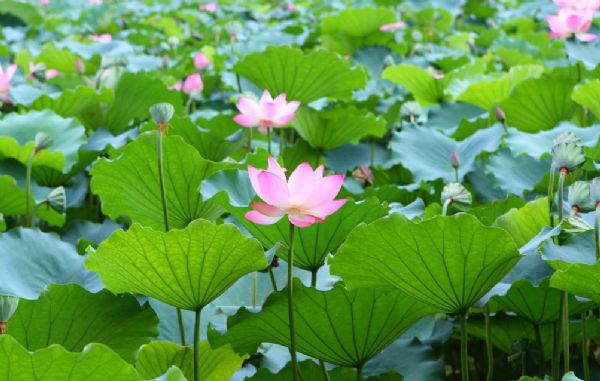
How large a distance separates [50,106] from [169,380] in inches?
49.7

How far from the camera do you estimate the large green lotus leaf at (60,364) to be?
709mm

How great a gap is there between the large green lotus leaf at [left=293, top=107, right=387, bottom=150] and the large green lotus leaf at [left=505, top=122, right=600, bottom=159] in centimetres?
29

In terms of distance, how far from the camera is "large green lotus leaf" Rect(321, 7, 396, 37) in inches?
115

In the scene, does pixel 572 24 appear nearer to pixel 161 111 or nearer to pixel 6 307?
pixel 161 111

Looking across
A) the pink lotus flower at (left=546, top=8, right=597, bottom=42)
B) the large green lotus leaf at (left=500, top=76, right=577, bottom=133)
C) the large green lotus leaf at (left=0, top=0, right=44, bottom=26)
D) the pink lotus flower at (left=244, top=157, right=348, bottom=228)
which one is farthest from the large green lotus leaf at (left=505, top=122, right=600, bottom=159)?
the large green lotus leaf at (left=0, top=0, right=44, bottom=26)

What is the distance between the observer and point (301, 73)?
6.23 feet

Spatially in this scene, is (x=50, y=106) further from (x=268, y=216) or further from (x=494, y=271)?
(x=494, y=271)

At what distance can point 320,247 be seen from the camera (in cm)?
112

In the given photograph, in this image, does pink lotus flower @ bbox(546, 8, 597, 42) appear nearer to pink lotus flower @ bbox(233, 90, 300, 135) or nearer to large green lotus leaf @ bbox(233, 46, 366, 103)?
large green lotus leaf @ bbox(233, 46, 366, 103)

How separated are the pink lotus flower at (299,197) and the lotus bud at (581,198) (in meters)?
0.27

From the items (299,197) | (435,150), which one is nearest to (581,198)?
(299,197)

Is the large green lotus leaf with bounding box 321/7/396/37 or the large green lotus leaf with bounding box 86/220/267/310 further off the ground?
the large green lotus leaf with bounding box 86/220/267/310

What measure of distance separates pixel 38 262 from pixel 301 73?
2.84ft

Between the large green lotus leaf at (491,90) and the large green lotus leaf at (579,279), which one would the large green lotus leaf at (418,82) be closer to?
the large green lotus leaf at (491,90)
